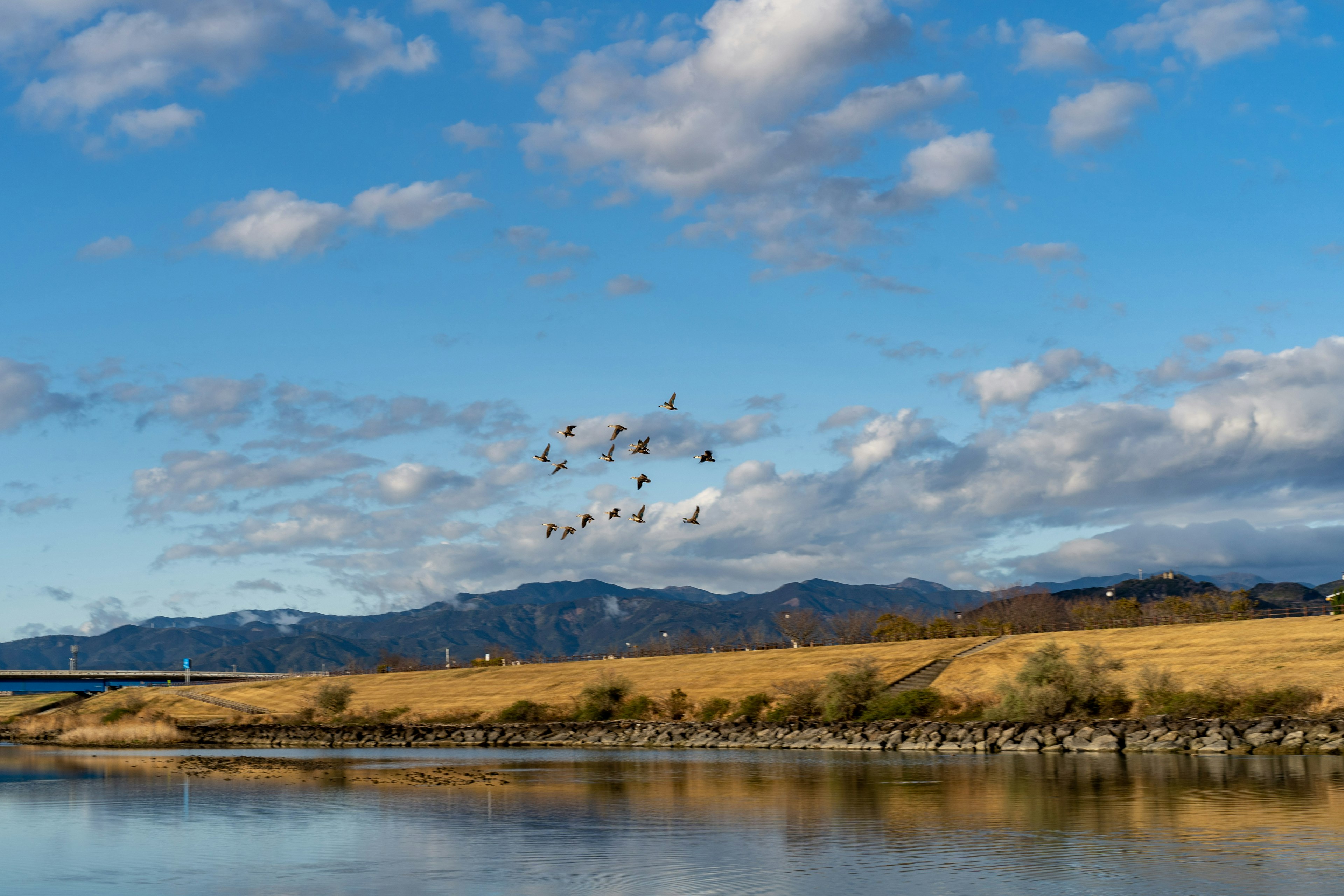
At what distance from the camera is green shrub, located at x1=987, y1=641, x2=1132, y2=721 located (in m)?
66.9

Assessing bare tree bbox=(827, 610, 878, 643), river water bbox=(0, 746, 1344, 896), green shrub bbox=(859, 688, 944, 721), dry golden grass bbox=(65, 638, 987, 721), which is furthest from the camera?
bare tree bbox=(827, 610, 878, 643)

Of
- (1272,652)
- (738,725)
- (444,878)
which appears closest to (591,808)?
(444,878)

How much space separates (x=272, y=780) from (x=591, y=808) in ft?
68.4

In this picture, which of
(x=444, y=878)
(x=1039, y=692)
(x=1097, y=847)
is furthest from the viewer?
(x=1039, y=692)

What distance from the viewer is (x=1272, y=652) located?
231 feet

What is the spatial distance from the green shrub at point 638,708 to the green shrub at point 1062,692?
1173 inches

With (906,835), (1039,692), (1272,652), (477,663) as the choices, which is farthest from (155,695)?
(906,835)

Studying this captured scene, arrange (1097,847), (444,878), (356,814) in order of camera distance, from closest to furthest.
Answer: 1. (444,878)
2. (1097,847)
3. (356,814)

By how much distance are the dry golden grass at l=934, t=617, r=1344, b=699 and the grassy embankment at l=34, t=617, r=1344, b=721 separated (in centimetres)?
12

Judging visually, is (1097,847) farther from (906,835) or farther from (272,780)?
(272,780)

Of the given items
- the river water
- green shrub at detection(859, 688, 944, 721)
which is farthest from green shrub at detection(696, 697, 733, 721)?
the river water

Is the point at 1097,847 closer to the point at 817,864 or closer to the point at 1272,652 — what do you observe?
the point at 817,864

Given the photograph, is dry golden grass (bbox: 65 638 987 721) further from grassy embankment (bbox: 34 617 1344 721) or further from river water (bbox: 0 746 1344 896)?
river water (bbox: 0 746 1344 896)

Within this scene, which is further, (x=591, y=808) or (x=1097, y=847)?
(x=591, y=808)
